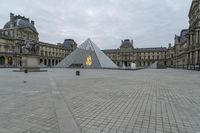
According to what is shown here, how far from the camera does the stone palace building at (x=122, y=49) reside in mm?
49184

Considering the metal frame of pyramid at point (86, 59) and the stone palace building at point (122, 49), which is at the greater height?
the stone palace building at point (122, 49)

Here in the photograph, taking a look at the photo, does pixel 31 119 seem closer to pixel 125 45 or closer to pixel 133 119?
pixel 133 119

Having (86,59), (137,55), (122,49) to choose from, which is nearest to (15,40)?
(86,59)

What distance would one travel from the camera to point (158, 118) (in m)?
4.82

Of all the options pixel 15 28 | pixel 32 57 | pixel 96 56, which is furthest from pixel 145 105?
pixel 15 28

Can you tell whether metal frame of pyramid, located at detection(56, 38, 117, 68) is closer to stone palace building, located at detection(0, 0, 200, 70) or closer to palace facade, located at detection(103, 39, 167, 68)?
stone palace building, located at detection(0, 0, 200, 70)

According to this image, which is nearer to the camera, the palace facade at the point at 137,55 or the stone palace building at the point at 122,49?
the stone palace building at the point at 122,49

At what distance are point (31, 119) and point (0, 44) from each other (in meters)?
78.2

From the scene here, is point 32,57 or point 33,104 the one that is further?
point 32,57

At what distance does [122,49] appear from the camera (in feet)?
415

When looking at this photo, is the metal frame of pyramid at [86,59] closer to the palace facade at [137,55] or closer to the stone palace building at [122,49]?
the stone palace building at [122,49]

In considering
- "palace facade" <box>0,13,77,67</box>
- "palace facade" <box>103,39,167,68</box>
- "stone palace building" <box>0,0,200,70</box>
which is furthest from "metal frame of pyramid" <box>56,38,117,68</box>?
"palace facade" <box>103,39,167,68</box>

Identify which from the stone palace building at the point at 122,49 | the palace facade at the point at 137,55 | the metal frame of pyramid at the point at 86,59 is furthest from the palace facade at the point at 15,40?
the palace facade at the point at 137,55

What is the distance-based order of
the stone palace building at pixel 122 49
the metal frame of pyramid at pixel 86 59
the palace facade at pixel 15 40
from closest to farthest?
the stone palace building at pixel 122 49 → the metal frame of pyramid at pixel 86 59 → the palace facade at pixel 15 40
